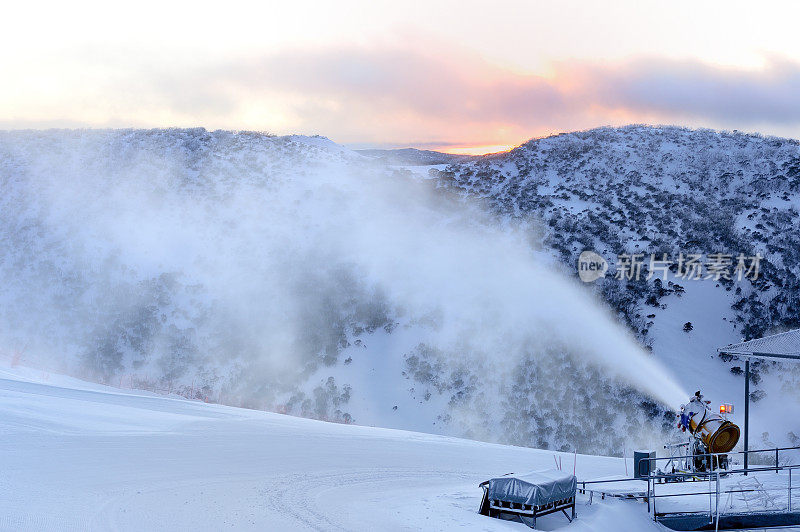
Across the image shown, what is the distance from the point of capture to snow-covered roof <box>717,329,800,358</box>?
1962 centimetres

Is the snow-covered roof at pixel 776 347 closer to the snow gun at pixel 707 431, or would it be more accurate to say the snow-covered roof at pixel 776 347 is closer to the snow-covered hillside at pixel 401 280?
the snow gun at pixel 707 431

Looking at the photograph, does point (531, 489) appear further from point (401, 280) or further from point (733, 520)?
point (401, 280)

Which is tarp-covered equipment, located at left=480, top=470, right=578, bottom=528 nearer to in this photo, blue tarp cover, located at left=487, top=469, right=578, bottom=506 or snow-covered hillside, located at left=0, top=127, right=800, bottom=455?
blue tarp cover, located at left=487, top=469, right=578, bottom=506

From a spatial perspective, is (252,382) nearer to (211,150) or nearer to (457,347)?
(457,347)

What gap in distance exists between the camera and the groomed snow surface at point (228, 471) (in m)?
13.2

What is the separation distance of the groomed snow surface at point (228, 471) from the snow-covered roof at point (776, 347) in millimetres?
5075

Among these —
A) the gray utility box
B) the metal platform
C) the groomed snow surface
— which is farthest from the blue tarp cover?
the gray utility box

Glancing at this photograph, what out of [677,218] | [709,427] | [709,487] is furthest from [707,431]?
[677,218]

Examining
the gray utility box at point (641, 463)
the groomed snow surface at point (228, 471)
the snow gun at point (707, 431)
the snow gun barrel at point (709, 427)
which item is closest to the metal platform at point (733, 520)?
the groomed snow surface at point (228, 471)

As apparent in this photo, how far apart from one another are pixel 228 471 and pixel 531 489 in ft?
23.7

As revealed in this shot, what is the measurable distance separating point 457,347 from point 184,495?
24827 millimetres

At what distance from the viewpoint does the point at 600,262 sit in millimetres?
43844

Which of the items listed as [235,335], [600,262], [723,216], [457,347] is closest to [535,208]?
[600,262]

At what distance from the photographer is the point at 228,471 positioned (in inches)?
661
